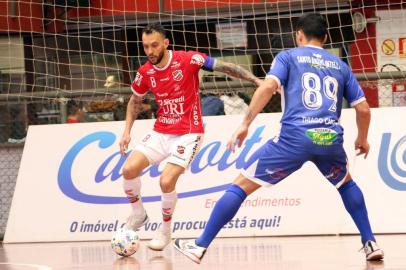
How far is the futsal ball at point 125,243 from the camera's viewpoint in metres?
10.3

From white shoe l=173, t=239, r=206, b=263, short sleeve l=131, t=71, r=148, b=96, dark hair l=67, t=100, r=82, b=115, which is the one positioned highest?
short sleeve l=131, t=71, r=148, b=96

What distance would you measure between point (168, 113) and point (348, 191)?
2.70 meters

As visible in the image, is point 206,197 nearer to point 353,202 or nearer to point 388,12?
point 353,202

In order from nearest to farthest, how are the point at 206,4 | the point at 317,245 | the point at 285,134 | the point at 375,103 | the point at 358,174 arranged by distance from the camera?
the point at 285,134 < the point at 317,245 < the point at 358,174 < the point at 375,103 < the point at 206,4

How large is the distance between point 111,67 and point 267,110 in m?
2.74

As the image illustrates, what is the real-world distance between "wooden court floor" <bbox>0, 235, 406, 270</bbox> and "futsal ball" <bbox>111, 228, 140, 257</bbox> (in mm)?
91

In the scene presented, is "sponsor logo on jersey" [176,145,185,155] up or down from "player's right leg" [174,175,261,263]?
up

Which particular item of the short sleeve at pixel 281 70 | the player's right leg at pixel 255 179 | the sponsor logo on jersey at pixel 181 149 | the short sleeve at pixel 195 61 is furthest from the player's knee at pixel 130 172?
the short sleeve at pixel 281 70

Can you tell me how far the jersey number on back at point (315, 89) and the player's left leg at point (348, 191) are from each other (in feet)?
1.41

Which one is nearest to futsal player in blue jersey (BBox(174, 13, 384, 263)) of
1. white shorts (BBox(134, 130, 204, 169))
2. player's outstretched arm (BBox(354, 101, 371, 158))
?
player's outstretched arm (BBox(354, 101, 371, 158))

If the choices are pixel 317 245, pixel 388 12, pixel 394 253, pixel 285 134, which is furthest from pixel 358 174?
pixel 388 12

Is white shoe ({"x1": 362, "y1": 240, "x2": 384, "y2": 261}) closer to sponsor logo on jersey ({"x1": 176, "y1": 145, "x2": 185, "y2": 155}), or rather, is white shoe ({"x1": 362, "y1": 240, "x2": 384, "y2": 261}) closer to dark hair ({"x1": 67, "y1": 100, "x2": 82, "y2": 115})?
sponsor logo on jersey ({"x1": 176, "y1": 145, "x2": 185, "y2": 155})

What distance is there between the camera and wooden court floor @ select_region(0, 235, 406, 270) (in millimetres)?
8891

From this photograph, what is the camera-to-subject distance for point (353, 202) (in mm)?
9156
